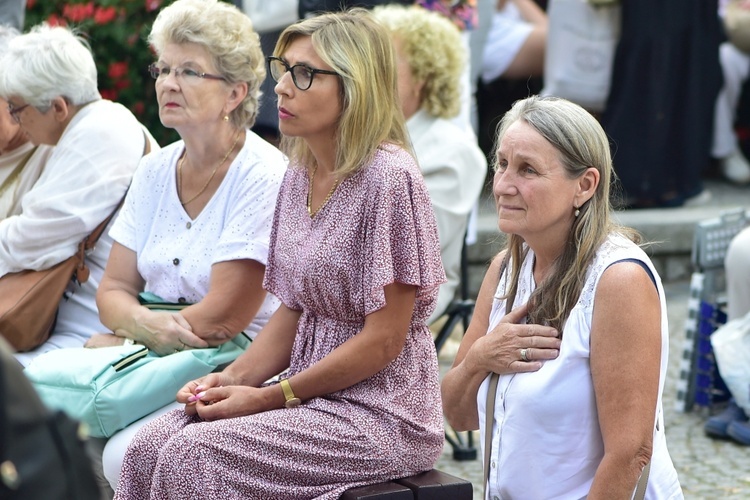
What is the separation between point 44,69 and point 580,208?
6.94 ft

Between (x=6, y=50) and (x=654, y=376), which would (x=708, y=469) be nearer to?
(x=654, y=376)

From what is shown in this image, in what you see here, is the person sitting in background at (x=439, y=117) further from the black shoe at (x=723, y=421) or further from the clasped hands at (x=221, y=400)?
the clasped hands at (x=221, y=400)

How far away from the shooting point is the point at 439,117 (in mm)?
4602

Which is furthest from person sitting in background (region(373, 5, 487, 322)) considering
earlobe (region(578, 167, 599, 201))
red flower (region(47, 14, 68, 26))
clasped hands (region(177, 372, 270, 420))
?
earlobe (region(578, 167, 599, 201))

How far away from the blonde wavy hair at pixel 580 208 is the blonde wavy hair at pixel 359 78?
21.9 inches

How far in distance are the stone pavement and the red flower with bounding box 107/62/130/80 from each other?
7.35ft

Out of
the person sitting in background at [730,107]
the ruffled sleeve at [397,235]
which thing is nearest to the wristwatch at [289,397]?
the ruffled sleeve at [397,235]

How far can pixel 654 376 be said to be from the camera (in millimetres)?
2480

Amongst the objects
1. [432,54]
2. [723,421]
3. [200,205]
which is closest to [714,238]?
[723,421]

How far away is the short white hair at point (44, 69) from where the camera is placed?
399 centimetres

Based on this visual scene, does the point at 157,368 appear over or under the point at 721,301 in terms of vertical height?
over

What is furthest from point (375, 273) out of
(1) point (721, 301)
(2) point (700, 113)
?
(2) point (700, 113)

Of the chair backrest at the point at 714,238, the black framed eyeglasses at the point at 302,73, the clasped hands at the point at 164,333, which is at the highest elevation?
the black framed eyeglasses at the point at 302,73

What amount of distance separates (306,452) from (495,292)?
0.60m
